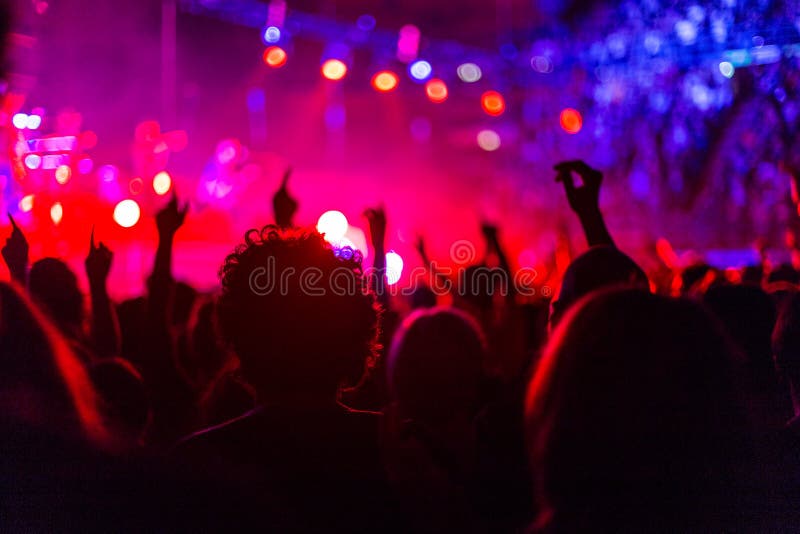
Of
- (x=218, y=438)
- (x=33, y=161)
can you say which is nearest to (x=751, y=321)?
(x=218, y=438)

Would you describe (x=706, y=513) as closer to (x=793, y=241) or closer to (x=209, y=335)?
(x=209, y=335)

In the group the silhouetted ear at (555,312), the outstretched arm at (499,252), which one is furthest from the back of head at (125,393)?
the outstretched arm at (499,252)

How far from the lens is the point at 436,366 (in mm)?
2879

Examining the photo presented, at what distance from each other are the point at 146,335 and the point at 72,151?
12.6m

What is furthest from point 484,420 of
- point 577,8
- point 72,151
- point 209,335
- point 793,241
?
point 577,8

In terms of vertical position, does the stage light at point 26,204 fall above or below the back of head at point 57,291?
above

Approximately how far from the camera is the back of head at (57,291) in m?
3.18

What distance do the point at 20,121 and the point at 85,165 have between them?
3909 mm

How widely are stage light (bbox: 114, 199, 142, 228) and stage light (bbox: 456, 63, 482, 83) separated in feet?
25.9

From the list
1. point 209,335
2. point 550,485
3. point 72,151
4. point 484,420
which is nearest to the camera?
point 550,485

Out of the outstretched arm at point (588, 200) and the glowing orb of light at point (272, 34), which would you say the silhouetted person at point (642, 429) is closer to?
the outstretched arm at point (588, 200)

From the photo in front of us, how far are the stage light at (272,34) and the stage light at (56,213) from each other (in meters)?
5.26

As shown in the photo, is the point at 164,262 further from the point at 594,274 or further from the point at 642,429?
the point at 642,429

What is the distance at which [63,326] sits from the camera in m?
3.12
